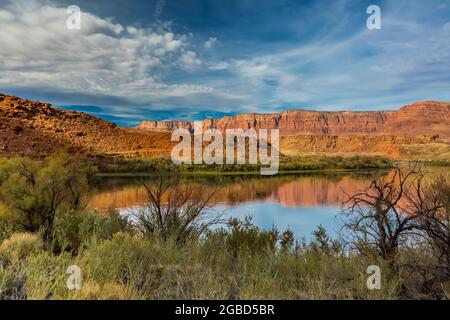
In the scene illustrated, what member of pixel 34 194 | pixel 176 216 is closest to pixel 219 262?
pixel 176 216

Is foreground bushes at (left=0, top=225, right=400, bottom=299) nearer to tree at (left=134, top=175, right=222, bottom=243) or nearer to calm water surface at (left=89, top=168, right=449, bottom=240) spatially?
tree at (left=134, top=175, right=222, bottom=243)

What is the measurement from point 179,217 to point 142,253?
2726 millimetres

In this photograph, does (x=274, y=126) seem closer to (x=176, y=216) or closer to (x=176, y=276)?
(x=176, y=216)

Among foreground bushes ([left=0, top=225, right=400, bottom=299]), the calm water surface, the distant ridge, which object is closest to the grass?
the distant ridge

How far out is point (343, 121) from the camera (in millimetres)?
175375

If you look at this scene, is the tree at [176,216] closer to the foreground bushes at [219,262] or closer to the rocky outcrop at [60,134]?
the foreground bushes at [219,262]

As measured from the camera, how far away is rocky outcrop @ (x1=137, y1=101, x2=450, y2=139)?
477 feet

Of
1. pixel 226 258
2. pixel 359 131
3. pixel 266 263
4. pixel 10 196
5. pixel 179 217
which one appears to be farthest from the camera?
pixel 359 131

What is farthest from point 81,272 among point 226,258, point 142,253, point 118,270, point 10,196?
point 10,196

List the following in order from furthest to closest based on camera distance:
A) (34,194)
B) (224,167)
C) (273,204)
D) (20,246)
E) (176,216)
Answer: (224,167) → (273,204) → (34,194) → (176,216) → (20,246)

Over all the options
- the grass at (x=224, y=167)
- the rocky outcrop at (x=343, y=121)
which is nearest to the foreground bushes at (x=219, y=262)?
Answer: the grass at (x=224, y=167)

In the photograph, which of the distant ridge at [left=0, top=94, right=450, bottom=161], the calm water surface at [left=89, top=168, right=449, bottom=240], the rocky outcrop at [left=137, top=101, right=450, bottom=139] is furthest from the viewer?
the rocky outcrop at [left=137, top=101, right=450, bottom=139]
